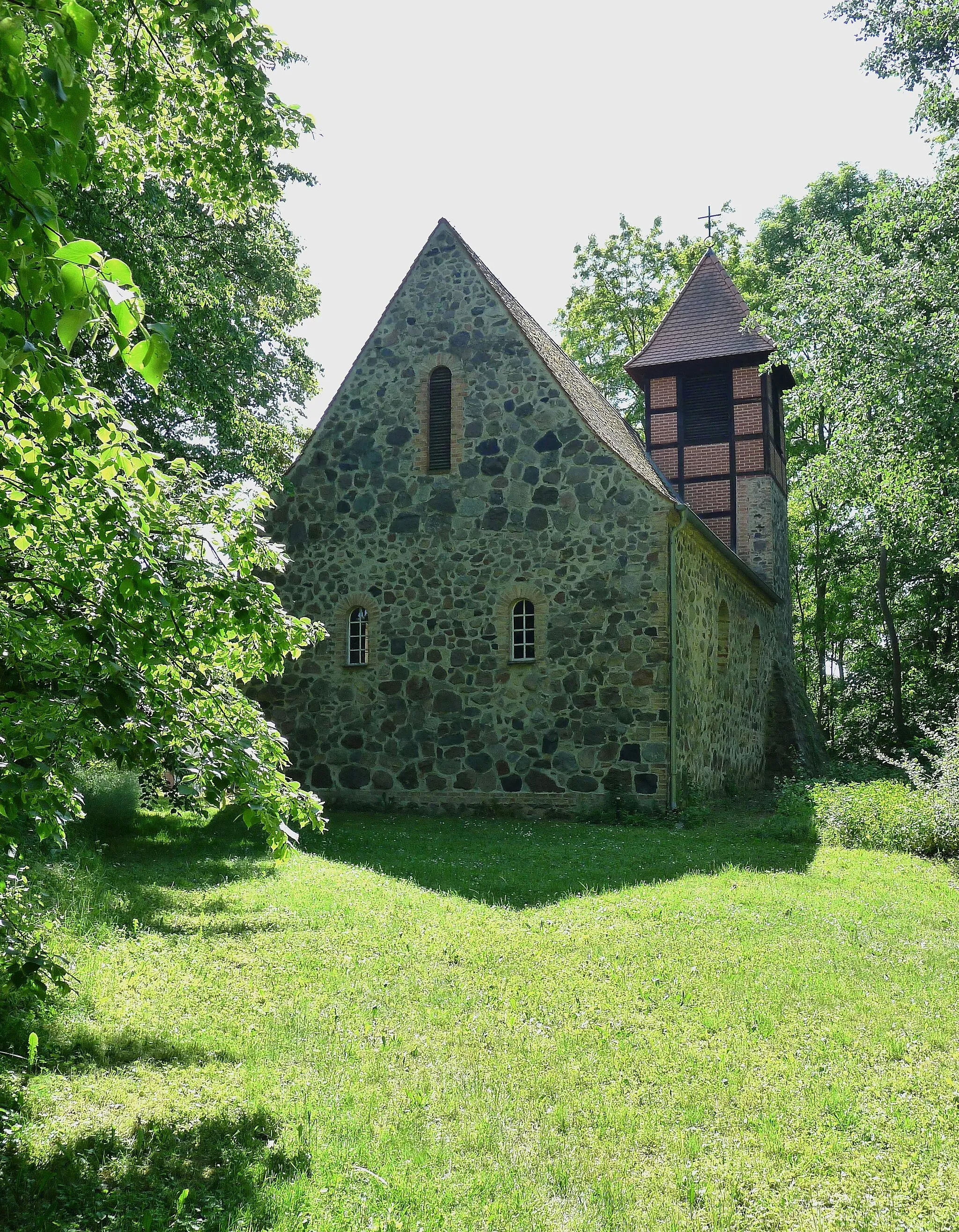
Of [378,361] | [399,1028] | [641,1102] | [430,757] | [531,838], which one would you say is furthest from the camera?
[378,361]

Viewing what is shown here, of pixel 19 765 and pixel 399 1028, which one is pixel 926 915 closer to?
pixel 399 1028

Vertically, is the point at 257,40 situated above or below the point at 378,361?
below

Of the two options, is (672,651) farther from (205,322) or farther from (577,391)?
(205,322)

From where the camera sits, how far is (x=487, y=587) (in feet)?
49.8

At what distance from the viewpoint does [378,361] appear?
16.4m

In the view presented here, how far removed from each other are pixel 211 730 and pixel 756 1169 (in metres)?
2.96

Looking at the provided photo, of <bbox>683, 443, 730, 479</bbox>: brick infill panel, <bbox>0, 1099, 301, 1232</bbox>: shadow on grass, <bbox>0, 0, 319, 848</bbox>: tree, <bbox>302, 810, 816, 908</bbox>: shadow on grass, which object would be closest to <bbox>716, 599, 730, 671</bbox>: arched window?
<bbox>302, 810, 816, 908</bbox>: shadow on grass

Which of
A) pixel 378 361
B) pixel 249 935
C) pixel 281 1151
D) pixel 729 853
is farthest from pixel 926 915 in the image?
pixel 378 361

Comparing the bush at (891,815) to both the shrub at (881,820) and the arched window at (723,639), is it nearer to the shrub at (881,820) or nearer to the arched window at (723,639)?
the shrub at (881,820)

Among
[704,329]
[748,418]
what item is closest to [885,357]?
[748,418]

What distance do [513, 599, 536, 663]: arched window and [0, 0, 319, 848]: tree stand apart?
10129 millimetres

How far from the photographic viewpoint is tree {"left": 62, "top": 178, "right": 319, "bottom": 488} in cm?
1086

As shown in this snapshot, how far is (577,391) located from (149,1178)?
1514 centimetres

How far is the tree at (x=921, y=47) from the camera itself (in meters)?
14.0
